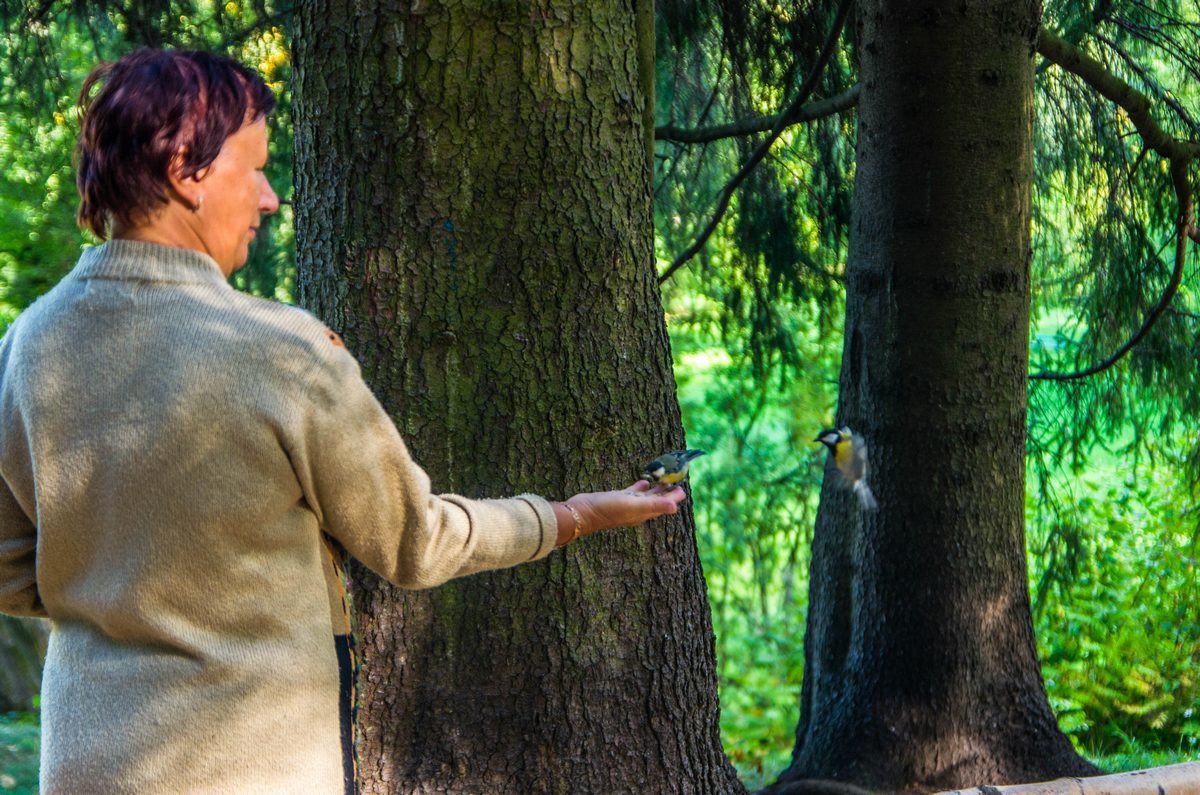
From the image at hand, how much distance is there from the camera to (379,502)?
1.38m

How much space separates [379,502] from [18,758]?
365 centimetres

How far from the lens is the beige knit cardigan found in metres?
1.30

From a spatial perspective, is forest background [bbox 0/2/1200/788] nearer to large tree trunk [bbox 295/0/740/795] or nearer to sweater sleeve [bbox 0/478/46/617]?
large tree trunk [bbox 295/0/740/795]

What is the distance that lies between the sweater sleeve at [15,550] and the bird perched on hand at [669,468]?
0.88 m

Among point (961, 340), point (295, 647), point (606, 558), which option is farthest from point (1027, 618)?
point (295, 647)

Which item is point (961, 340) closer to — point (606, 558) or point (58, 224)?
point (606, 558)

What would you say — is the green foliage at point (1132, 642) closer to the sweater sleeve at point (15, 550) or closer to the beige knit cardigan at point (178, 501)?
the beige knit cardigan at point (178, 501)

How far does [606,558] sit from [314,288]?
2.39 feet

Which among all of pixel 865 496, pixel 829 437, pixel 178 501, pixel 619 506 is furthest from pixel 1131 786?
pixel 178 501

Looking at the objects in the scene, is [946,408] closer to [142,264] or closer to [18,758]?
[142,264]

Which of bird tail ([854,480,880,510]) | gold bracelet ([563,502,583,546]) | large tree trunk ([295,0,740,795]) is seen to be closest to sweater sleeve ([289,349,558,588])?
gold bracelet ([563,502,583,546])

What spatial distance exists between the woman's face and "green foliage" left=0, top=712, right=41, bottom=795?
9.86 ft

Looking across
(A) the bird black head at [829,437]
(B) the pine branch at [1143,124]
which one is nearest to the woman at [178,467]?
(A) the bird black head at [829,437]

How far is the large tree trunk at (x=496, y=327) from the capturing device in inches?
81.7
